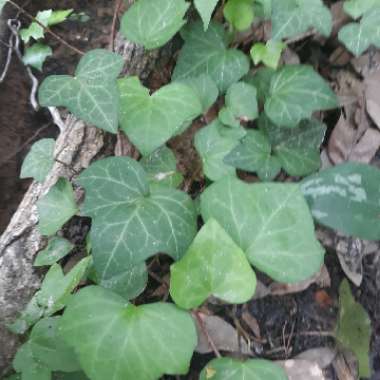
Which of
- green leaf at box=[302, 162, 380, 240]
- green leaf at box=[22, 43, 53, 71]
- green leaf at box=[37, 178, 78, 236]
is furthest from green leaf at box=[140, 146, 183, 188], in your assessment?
green leaf at box=[22, 43, 53, 71]

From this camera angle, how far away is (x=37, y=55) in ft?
5.62

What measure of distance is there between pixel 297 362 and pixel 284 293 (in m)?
0.15

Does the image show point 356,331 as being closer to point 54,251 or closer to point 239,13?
point 54,251

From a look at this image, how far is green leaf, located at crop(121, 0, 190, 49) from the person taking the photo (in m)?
1.16

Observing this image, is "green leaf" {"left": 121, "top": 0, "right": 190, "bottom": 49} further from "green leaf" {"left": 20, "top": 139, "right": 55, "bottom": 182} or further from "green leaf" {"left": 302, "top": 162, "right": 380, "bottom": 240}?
"green leaf" {"left": 302, "top": 162, "right": 380, "bottom": 240}

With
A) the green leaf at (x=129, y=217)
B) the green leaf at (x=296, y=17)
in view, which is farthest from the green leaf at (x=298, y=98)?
the green leaf at (x=129, y=217)

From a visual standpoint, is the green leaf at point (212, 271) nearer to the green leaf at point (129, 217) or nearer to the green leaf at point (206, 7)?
the green leaf at point (129, 217)

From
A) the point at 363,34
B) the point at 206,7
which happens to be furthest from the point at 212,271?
the point at 363,34

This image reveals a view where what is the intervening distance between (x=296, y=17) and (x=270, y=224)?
1.78 ft

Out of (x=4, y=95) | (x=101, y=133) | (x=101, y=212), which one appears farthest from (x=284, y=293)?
(x=4, y=95)

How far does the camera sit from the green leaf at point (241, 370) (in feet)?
2.88

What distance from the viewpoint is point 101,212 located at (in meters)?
0.94

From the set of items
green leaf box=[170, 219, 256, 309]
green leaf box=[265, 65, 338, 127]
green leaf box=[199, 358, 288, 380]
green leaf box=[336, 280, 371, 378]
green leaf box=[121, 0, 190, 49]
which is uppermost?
green leaf box=[121, 0, 190, 49]

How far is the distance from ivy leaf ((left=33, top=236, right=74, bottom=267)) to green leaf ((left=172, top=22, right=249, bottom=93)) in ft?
1.64
